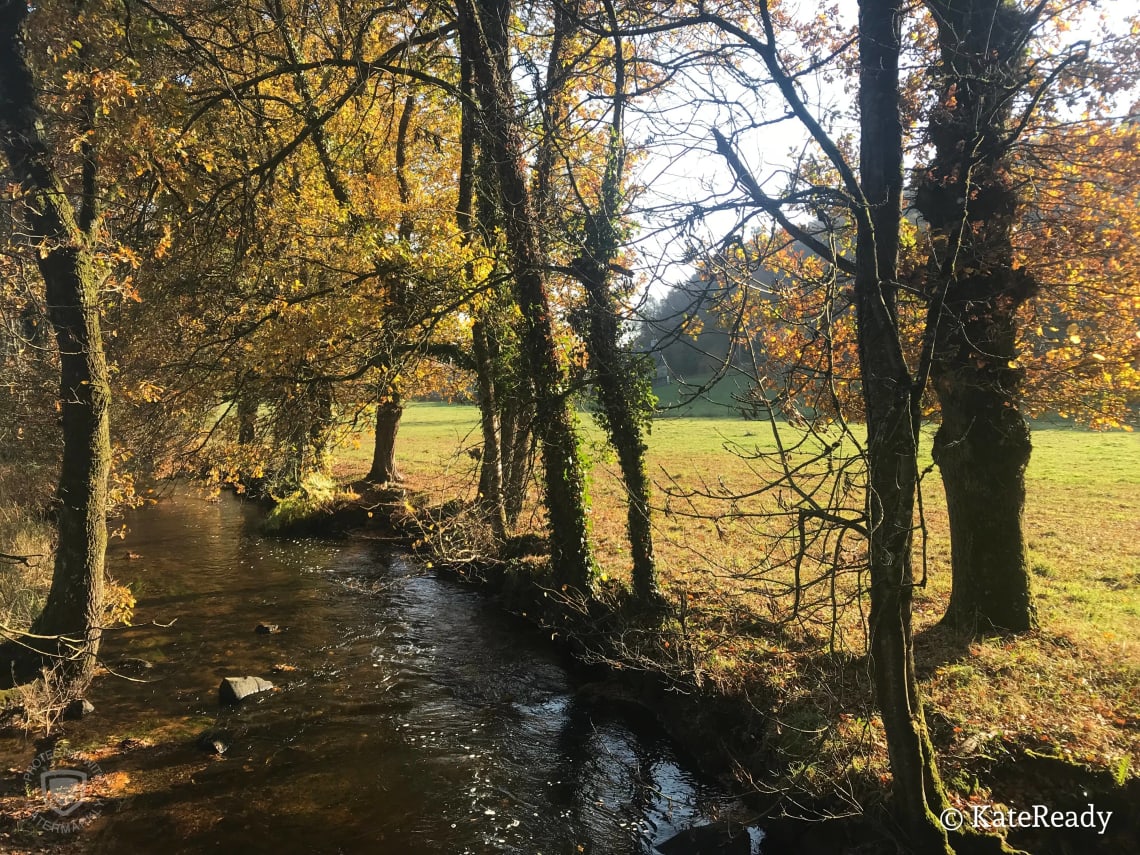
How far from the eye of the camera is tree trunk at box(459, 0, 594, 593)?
8695 mm

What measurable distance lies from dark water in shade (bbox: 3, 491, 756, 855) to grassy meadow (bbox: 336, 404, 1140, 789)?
1663 mm

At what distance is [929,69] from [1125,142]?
2.42 metres

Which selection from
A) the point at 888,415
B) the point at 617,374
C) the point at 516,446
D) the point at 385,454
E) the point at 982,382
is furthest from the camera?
the point at 385,454

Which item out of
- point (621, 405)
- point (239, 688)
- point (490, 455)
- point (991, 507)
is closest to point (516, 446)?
point (490, 455)

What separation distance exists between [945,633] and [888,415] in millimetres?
4707

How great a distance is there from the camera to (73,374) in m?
7.48

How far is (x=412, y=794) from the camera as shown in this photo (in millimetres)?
6398

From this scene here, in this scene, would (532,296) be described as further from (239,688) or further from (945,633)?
(945,633)

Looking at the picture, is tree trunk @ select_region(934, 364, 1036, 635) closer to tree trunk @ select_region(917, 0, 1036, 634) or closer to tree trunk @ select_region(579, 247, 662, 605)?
tree trunk @ select_region(917, 0, 1036, 634)

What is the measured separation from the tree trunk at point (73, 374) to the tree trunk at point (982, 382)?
9.58 metres

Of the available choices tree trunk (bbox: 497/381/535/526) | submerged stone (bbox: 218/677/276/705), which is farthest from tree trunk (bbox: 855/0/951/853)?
submerged stone (bbox: 218/677/276/705)

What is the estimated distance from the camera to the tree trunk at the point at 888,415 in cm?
416

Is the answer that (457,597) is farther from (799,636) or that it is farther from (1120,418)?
(1120,418)

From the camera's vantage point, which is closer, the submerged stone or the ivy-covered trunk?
the submerged stone
